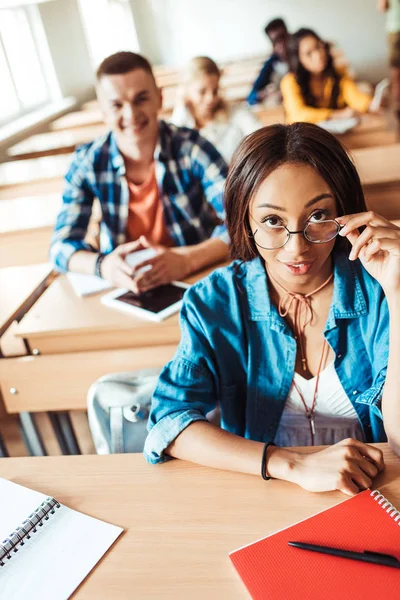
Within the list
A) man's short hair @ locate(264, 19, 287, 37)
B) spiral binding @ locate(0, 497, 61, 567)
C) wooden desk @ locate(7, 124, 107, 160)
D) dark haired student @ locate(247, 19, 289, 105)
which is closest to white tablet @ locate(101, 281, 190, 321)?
spiral binding @ locate(0, 497, 61, 567)

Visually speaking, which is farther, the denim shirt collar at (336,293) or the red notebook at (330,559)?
the denim shirt collar at (336,293)

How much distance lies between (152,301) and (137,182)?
2.08ft

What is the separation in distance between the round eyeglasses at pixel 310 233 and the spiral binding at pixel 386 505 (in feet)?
1.36

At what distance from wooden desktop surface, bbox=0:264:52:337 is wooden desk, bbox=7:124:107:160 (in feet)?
8.25

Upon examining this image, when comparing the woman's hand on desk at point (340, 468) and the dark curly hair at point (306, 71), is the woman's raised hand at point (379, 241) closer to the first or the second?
the woman's hand on desk at point (340, 468)

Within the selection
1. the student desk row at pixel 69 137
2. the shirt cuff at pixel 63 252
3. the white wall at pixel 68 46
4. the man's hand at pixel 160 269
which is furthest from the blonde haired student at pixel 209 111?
the white wall at pixel 68 46

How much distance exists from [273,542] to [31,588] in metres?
0.32

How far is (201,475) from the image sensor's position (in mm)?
897

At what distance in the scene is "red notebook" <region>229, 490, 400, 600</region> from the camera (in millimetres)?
650

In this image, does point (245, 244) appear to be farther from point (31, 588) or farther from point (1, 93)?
point (1, 93)

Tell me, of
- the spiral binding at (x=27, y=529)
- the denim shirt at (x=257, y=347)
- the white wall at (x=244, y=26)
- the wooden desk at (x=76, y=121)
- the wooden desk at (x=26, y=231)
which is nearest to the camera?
the spiral binding at (x=27, y=529)

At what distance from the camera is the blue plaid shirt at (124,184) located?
2.00 m

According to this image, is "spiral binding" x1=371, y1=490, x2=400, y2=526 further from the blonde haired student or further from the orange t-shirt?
the blonde haired student

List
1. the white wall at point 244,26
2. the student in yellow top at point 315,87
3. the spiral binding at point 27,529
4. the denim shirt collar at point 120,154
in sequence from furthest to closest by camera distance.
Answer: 1. the white wall at point 244,26
2. the student in yellow top at point 315,87
3. the denim shirt collar at point 120,154
4. the spiral binding at point 27,529
